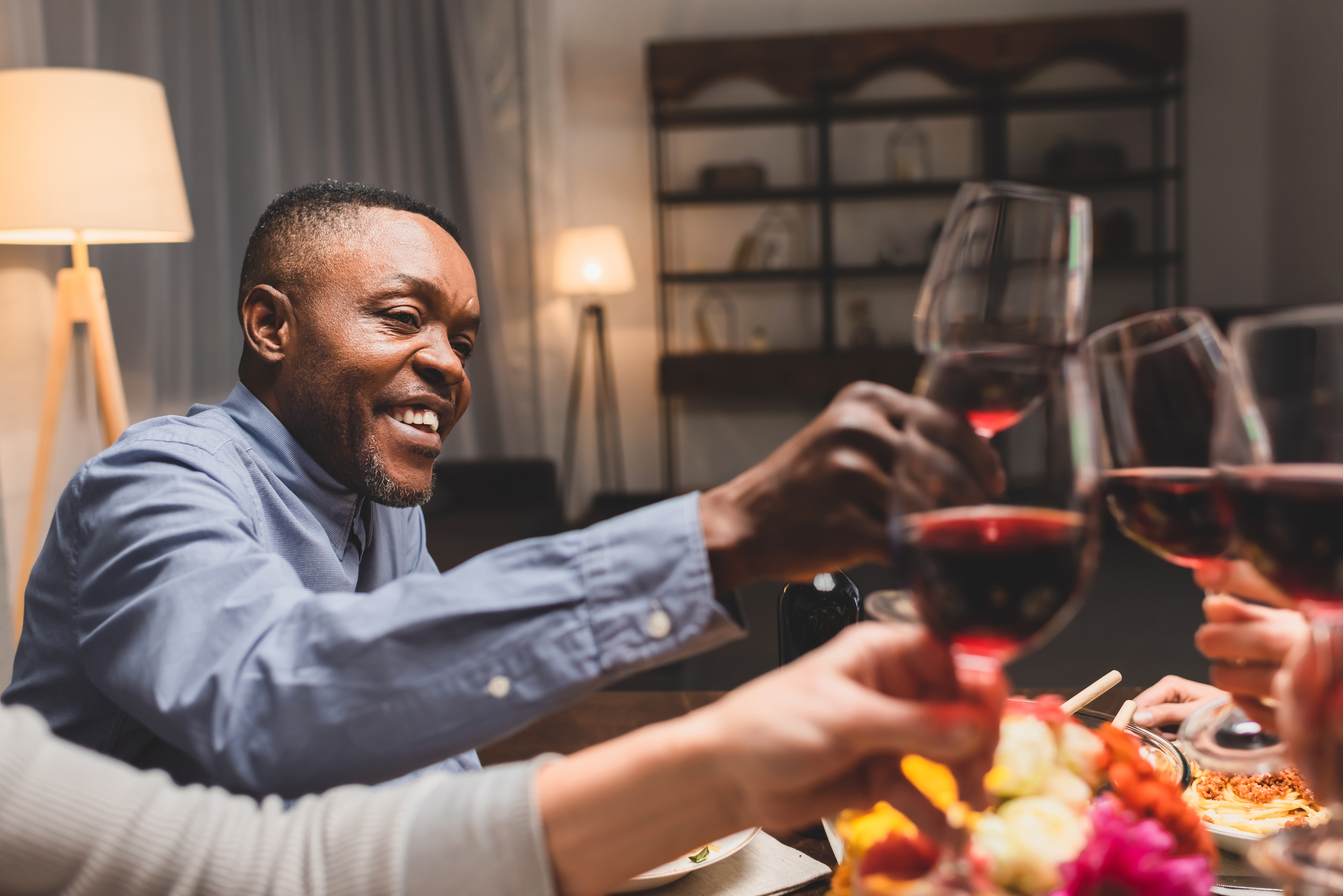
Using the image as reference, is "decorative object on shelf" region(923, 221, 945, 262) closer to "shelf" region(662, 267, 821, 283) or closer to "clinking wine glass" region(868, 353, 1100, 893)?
"shelf" region(662, 267, 821, 283)

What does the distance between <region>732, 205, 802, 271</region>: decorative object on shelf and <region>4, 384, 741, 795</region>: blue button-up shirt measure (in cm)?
497

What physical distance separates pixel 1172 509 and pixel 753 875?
0.43m

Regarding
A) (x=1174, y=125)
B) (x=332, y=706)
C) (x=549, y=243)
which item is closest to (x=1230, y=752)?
(x=332, y=706)

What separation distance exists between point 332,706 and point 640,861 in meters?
0.26

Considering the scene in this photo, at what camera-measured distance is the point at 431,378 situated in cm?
126

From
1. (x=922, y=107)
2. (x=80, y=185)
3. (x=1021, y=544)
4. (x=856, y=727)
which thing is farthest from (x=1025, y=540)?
(x=922, y=107)

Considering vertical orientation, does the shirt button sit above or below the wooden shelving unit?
below

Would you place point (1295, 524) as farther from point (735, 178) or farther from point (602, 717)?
point (735, 178)

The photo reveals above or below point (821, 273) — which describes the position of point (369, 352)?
below

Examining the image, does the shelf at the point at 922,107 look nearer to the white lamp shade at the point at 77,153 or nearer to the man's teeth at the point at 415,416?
the white lamp shade at the point at 77,153

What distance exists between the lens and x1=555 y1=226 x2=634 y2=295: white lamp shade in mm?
4859

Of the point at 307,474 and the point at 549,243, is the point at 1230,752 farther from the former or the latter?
the point at 549,243

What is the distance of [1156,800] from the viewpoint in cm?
57

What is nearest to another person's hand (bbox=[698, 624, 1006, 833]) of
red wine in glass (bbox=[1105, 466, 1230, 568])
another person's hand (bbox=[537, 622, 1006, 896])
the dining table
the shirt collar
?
another person's hand (bbox=[537, 622, 1006, 896])
